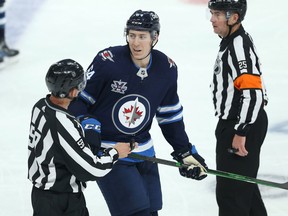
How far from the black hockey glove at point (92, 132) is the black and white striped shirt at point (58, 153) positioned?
6.2 inches

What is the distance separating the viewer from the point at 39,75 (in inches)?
239

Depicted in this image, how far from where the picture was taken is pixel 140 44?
3.17 metres

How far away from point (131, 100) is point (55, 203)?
0.60m

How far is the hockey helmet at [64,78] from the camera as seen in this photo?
9.30 feet

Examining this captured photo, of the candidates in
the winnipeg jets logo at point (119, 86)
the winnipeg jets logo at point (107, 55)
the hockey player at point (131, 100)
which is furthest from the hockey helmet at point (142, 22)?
the winnipeg jets logo at point (119, 86)

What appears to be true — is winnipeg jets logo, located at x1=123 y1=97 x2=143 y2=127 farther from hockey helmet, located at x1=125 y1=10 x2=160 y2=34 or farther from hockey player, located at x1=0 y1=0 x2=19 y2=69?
hockey player, located at x1=0 y1=0 x2=19 y2=69

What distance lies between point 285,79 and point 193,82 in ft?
2.33

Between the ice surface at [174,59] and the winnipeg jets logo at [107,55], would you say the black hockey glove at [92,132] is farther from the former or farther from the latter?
the ice surface at [174,59]

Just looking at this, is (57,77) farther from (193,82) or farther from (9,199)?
(193,82)

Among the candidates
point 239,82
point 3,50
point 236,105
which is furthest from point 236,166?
point 3,50

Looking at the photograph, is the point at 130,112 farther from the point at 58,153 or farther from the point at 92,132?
the point at 58,153

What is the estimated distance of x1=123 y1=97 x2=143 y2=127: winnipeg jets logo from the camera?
324cm

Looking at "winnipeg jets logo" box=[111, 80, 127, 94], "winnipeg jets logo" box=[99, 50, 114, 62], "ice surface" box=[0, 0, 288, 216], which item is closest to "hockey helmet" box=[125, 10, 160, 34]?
"winnipeg jets logo" box=[99, 50, 114, 62]

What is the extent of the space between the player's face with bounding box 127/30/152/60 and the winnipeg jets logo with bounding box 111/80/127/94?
125 millimetres
